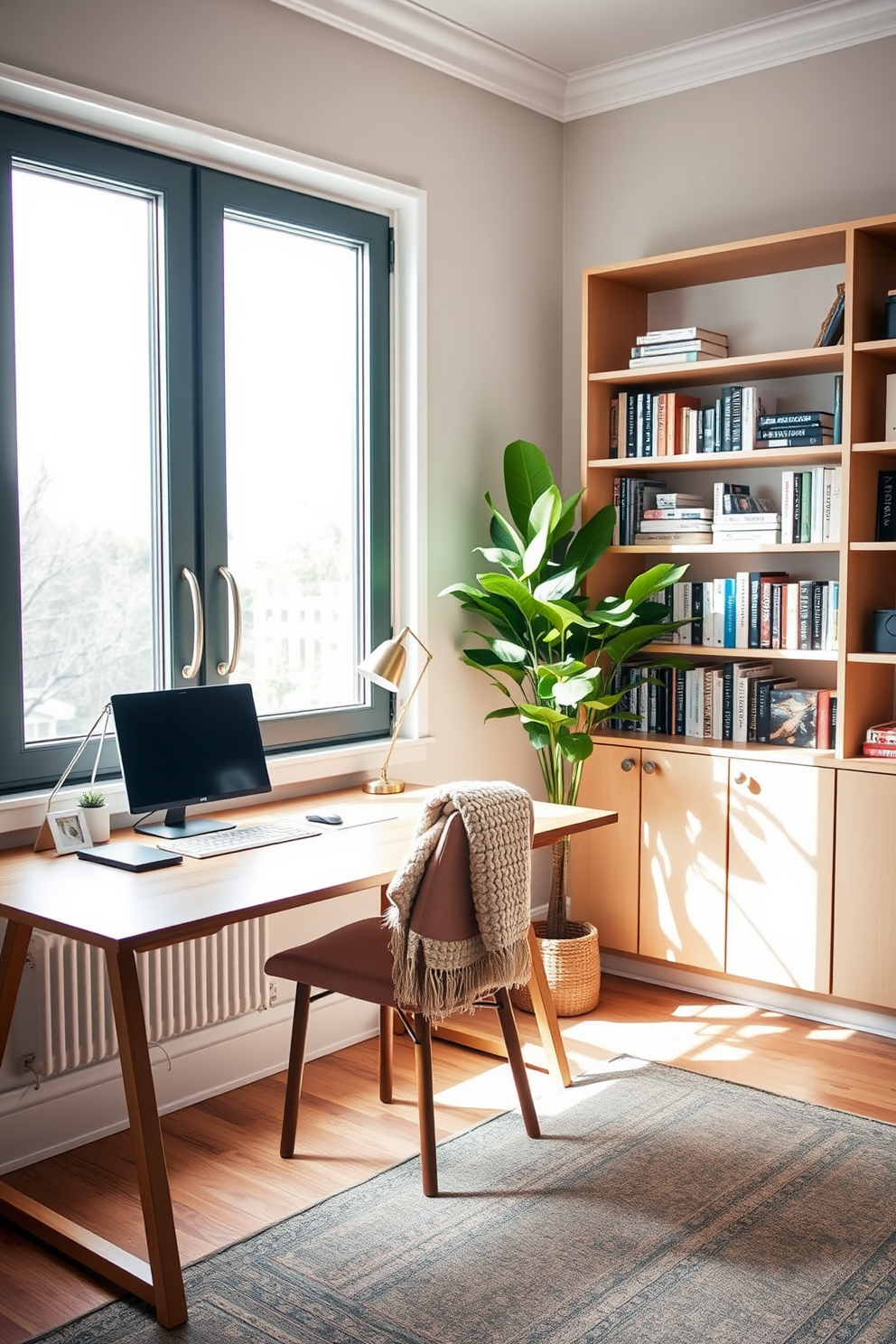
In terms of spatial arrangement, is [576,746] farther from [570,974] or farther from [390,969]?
[390,969]

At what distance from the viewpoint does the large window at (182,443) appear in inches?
112

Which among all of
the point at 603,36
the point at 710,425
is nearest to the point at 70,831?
the point at 710,425

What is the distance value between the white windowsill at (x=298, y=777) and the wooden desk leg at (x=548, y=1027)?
30.3 inches

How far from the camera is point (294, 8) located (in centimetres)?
324

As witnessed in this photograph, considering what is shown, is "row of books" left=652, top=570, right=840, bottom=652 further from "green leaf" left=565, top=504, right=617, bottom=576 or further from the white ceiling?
the white ceiling

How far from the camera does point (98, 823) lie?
2.76m

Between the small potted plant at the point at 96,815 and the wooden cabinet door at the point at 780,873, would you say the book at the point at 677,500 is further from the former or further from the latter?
the small potted plant at the point at 96,815

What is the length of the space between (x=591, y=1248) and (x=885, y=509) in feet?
7.09

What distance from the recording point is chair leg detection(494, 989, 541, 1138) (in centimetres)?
275

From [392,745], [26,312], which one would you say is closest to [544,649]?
[392,745]

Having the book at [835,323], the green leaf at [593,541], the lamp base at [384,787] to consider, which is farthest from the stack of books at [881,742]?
the lamp base at [384,787]

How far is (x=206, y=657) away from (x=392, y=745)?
0.55 m

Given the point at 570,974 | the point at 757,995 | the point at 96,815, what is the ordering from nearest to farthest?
the point at 96,815, the point at 570,974, the point at 757,995

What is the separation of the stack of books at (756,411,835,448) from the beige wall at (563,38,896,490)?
0.40 m
